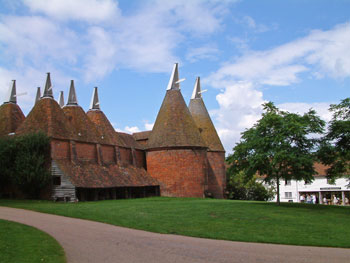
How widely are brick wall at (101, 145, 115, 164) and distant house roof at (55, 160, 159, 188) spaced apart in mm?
799

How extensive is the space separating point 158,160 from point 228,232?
75.1 ft

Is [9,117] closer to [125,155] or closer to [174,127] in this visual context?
[125,155]

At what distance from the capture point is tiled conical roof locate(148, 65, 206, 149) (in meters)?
35.2

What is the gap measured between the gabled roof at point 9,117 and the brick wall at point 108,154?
8545 mm

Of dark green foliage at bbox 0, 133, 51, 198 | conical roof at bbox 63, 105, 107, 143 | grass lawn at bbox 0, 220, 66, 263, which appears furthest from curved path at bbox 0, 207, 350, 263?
conical roof at bbox 63, 105, 107, 143

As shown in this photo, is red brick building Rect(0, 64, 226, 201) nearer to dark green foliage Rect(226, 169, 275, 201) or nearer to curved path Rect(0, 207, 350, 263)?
dark green foliage Rect(226, 169, 275, 201)

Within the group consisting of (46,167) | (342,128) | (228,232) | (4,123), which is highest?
(4,123)

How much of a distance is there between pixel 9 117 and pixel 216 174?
22091 mm

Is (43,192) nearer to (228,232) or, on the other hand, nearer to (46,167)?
(46,167)

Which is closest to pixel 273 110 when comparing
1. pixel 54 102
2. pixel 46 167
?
pixel 46 167

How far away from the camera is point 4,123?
3384 cm

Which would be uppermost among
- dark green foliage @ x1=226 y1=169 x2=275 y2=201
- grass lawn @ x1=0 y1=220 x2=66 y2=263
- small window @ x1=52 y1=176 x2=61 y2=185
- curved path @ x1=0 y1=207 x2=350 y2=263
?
small window @ x1=52 y1=176 x2=61 y2=185

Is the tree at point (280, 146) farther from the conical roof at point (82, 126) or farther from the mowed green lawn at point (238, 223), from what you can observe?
the conical roof at point (82, 126)

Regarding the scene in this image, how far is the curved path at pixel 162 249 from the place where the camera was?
8891 mm
